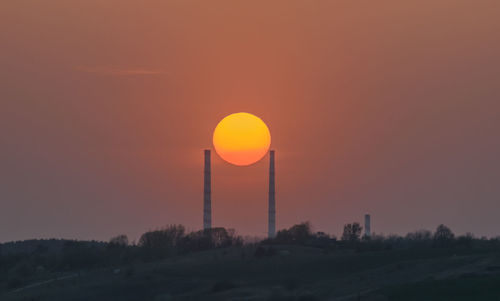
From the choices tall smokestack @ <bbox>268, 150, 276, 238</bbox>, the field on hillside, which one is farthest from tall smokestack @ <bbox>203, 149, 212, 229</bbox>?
the field on hillside

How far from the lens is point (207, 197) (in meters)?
131

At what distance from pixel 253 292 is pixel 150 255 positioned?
35.6 m

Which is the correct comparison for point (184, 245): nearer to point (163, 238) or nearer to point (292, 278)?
point (163, 238)

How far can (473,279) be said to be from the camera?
56969 mm

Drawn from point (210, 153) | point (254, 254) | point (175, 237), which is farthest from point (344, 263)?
point (210, 153)

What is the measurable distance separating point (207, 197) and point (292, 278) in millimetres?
57694

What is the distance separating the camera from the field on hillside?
57.3 m

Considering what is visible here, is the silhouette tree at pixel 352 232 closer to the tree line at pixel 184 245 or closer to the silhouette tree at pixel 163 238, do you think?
the tree line at pixel 184 245

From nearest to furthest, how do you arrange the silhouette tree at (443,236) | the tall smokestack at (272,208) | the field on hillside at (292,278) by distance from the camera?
the field on hillside at (292,278)
the silhouette tree at (443,236)
the tall smokestack at (272,208)

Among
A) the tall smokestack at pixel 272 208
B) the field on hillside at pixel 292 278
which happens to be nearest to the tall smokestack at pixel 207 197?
the tall smokestack at pixel 272 208

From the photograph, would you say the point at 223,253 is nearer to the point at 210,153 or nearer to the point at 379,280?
the point at 379,280

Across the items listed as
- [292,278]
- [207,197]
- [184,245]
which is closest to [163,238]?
[184,245]

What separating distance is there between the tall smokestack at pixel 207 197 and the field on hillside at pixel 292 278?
112ft

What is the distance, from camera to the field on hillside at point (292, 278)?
5731 centimetres
